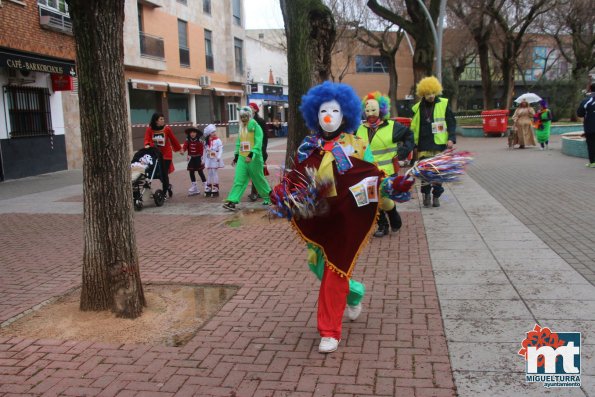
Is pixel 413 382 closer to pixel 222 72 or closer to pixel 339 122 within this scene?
pixel 339 122

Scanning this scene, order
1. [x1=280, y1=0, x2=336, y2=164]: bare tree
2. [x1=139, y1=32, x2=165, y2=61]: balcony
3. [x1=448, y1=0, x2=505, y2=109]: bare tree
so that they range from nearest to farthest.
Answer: [x1=280, y1=0, x2=336, y2=164]: bare tree
[x1=139, y1=32, x2=165, y2=61]: balcony
[x1=448, y1=0, x2=505, y2=109]: bare tree

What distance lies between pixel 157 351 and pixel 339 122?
6.65 ft

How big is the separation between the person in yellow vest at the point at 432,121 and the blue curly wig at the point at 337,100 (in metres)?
4.38

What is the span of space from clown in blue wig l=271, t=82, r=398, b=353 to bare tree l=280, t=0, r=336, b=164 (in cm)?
441

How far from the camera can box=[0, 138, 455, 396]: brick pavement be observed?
326cm

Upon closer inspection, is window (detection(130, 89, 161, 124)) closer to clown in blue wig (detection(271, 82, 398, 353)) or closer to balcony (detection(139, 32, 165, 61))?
balcony (detection(139, 32, 165, 61))

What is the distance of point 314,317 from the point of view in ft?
14.1

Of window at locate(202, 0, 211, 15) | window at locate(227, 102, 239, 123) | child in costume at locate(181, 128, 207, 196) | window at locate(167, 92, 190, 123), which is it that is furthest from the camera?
window at locate(227, 102, 239, 123)

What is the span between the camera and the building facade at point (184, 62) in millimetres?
23625

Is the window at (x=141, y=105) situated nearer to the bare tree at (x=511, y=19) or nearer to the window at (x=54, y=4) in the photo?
the window at (x=54, y=4)

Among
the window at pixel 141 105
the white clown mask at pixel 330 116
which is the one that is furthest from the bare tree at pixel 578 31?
the white clown mask at pixel 330 116

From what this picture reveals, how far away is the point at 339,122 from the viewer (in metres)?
3.91

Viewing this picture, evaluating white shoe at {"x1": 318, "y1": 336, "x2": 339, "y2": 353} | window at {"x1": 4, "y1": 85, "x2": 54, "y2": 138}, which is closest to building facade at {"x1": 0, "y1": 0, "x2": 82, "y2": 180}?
window at {"x1": 4, "y1": 85, "x2": 54, "y2": 138}

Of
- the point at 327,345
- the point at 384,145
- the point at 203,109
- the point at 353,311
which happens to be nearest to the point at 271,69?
the point at 203,109
